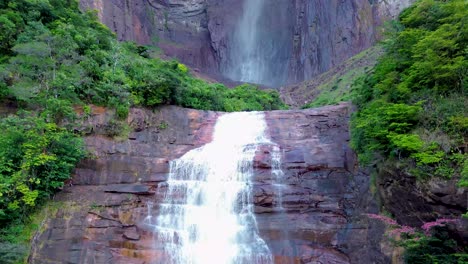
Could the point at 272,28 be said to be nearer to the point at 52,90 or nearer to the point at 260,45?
the point at 260,45

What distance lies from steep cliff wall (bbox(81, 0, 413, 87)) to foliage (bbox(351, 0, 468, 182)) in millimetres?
31656

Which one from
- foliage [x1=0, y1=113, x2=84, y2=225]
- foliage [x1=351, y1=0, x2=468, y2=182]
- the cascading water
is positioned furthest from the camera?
the cascading water

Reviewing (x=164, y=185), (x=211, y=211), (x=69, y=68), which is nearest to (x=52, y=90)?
(x=69, y=68)

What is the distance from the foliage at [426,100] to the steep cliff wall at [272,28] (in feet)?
104

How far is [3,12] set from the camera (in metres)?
19.5

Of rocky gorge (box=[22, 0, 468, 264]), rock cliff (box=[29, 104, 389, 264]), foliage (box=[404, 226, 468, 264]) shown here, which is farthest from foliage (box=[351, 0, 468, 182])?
rock cliff (box=[29, 104, 389, 264])

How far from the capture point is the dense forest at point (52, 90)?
560 inches

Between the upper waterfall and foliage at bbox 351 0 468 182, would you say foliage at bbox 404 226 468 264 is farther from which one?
Result: the upper waterfall

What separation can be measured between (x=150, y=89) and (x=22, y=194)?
8.43m

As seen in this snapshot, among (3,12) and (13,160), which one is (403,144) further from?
(3,12)

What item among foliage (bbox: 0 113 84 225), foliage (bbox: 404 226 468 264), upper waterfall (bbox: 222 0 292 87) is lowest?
foliage (bbox: 404 226 468 264)

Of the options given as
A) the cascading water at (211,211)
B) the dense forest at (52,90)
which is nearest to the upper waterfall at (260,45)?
the dense forest at (52,90)

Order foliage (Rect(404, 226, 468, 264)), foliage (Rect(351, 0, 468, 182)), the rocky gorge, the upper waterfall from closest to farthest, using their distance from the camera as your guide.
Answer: foliage (Rect(404, 226, 468, 264)), foliage (Rect(351, 0, 468, 182)), the rocky gorge, the upper waterfall

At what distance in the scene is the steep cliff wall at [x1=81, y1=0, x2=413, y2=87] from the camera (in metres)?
44.1
